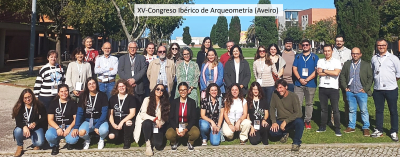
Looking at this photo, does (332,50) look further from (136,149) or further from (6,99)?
(6,99)

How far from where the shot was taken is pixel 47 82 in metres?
6.10

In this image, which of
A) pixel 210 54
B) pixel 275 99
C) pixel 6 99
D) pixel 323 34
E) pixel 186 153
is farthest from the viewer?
pixel 323 34

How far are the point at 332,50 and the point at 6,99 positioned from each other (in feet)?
33.0

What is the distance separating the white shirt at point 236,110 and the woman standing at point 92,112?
88.7 inches

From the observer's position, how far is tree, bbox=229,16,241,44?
123m

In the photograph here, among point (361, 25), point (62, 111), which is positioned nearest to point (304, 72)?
point (62, 111)

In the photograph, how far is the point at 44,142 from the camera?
576cm

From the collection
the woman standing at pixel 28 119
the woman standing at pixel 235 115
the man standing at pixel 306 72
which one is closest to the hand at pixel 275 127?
the woman standing at pixel 235 115

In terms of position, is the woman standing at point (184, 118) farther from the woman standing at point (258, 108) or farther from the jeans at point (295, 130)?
the jeans at point (295, 130)

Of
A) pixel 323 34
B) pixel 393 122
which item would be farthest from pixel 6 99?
pixel 323 34

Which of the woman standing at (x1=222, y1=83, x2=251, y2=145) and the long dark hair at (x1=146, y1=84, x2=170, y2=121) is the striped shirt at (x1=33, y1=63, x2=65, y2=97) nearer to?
the long dark hair at (x1=146, y1=84, x2=170, y2=121)

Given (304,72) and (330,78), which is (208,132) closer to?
(304,72)

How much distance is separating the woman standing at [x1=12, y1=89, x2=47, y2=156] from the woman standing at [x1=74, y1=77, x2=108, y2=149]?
0.60 meters

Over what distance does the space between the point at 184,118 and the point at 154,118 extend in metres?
0.53
